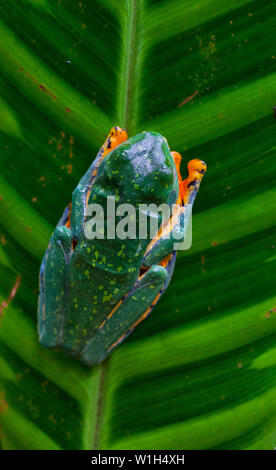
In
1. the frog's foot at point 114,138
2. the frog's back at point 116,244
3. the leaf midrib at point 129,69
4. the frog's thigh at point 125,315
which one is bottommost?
the frog's thigh at point 125,315

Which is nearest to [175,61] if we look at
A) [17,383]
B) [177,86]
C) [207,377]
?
[177,86]

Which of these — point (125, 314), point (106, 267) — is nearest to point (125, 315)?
point (125, 314)

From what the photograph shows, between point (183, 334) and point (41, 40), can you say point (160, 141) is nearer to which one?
point (41, 40)

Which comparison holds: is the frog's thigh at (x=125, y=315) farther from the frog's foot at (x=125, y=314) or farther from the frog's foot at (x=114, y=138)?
the frog's foot at (x=114, y=138)

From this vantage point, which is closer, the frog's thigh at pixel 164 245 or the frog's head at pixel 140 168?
the frog's head at pixel 140 168

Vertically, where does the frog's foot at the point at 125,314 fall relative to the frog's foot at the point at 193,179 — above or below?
below

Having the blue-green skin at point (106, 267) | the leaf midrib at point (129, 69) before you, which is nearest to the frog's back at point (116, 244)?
the blue-green skin at point (106, 267)
